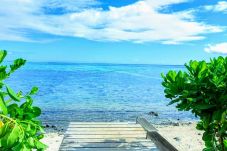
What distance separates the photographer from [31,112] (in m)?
2.17

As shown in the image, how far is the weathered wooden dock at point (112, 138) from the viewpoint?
5906 mm

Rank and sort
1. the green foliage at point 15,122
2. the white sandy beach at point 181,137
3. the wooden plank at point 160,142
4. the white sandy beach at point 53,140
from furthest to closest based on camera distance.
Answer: the white sandy beach at point 181,137 < the white sandy beach at point 53,140 < the wooden plank at point 160,142 < the green foliage at point 15,122

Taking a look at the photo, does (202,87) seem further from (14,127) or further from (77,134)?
(77,134)

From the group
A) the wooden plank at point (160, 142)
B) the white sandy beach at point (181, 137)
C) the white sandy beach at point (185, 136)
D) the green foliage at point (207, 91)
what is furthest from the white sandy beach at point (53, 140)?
the green foliage at point (207, 91)

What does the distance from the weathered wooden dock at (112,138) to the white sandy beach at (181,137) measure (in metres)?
3.93

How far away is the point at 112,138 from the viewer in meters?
6.58

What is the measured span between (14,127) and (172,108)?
2434 cm

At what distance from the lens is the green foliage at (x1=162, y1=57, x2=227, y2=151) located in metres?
3.83

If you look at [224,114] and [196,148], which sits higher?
[224,114]

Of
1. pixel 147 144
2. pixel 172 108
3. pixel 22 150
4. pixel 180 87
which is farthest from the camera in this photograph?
pixel 172 108

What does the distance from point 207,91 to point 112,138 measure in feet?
9.93

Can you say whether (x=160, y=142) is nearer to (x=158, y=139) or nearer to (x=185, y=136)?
(x=158, y=139)

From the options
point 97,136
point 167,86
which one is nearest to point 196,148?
point 97,136

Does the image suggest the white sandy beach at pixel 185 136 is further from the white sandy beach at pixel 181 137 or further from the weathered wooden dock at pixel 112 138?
the weathered wooden dock at pixel 112 138
